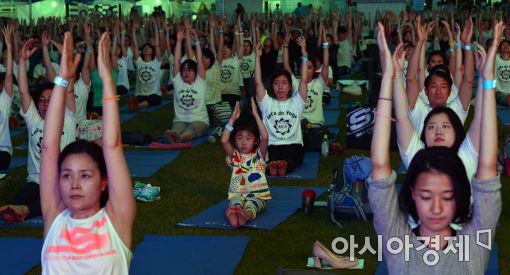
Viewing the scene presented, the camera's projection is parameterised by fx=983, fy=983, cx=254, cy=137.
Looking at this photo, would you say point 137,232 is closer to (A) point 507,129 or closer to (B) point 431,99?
(B) point 431,99

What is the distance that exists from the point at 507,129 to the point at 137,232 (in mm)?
6480

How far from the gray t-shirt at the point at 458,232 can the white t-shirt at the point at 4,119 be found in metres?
6.91

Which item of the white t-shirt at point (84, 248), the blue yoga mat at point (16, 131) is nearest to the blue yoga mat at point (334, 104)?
the blue yoga mat at point (16, 131)

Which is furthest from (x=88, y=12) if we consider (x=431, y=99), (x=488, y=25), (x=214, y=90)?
(x=431, y=99)

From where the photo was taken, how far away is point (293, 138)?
10.8 m

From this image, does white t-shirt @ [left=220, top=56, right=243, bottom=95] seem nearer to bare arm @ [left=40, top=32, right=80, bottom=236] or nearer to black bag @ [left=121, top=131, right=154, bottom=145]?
black bag @ [left=121, top=131, right=154, bottom=145]

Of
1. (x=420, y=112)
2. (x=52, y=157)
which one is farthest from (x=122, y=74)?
(x=52, y=157)

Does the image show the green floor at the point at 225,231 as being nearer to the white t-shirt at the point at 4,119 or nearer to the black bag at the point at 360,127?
the black bag at the point at 360,127

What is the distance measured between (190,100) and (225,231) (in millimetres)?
4848

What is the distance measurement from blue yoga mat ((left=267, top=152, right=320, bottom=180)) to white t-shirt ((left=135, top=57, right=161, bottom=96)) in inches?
195

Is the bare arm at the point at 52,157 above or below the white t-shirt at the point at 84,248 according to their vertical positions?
above

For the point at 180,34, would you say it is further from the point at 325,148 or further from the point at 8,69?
the point at 8,69

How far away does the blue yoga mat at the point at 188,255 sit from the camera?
6.95m

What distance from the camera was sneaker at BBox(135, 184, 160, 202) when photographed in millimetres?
9219
